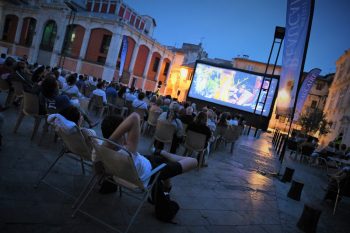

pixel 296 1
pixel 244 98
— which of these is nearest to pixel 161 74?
pixel 244 98

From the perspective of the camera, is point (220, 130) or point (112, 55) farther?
point (112, 55)

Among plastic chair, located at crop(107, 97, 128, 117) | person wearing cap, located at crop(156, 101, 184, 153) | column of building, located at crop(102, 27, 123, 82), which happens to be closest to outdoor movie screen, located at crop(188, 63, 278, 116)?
column of building, located at crop(102, 27, 123, 82)

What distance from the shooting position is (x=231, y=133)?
33.4 feet

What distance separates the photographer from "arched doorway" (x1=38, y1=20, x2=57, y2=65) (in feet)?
139

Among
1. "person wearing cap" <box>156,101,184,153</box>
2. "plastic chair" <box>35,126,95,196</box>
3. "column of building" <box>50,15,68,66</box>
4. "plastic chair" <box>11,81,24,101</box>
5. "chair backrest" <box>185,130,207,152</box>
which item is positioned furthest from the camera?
"column of building" <box>50,15,68,66</box>

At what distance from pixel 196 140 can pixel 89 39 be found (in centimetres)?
3478

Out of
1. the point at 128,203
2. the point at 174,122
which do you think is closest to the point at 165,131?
the point at 174,122

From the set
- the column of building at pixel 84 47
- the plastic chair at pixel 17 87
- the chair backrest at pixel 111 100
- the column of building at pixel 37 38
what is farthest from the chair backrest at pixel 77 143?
the column of building at pixel 37 38

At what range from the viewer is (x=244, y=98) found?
80.6ft

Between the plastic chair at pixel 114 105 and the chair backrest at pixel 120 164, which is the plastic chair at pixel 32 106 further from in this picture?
the plastic chair at pixel 114 105

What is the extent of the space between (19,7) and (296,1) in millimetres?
50277

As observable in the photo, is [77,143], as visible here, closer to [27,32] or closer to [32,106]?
[32,106]

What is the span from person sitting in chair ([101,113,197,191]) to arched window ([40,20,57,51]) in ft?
144

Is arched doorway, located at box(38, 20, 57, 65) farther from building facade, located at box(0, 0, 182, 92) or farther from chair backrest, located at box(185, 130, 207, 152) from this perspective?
chair backrest, located at box(185, 130, 207, 152)
